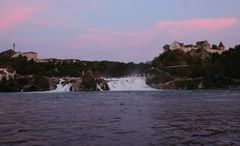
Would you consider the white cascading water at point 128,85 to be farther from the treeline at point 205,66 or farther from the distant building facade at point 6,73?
the distant building facade at point 6,73

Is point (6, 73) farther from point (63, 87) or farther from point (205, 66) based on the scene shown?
point (205, 66)

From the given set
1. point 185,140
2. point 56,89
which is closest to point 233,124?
point 185,140

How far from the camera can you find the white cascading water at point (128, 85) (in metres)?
132

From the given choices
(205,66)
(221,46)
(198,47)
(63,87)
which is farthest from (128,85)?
(221,46)

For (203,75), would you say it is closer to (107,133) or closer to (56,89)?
(56,89)

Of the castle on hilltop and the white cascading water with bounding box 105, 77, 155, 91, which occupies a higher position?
the castle on hilltop

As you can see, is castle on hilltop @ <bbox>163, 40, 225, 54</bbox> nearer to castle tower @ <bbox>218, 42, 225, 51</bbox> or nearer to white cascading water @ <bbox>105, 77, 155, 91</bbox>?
castle tower @ <bbox>218, 42, 225, 51</bbox>

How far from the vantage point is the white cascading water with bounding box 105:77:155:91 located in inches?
5197

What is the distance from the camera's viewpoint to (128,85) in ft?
446

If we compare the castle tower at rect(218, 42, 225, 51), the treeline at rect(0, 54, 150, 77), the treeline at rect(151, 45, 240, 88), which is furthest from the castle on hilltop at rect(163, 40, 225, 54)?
the treeline at rect(0, 54, 150, 77)

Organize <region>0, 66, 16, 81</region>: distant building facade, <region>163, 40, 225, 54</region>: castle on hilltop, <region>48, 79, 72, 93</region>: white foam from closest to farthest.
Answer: <region>48, 79, 72, 93</region>: white foam, <region>0, 66, 16, 81</region>: distant building facade, <region>163, 40, 225, 54</region>: castle on hilltop

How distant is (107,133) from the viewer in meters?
23.2

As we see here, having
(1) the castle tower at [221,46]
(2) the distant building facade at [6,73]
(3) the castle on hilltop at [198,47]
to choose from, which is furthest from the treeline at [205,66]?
(2) the distant building facade at [6,73]

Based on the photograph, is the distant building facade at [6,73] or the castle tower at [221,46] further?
the castle tower at [221,46]
